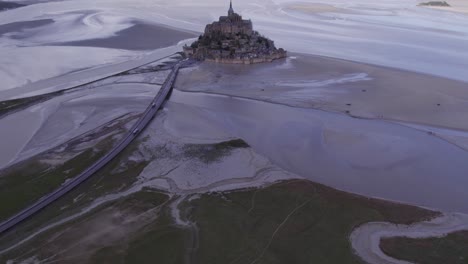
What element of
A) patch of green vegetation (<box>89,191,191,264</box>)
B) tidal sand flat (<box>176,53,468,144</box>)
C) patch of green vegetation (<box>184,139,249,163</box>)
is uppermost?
tidal sand flat (<box>176,53,468,144</box>)

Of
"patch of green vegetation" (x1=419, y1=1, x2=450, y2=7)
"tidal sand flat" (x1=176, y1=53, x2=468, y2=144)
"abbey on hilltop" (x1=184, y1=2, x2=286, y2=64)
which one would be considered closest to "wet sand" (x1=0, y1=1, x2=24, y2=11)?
"abbey on hilltop" (x1=184, y1=2, x2=286, y2=64)

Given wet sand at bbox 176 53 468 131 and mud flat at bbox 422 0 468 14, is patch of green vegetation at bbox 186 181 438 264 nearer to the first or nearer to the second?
wet sand at bbox 176 53 468 131

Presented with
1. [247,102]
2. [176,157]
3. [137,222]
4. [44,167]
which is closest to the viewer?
[137,222]

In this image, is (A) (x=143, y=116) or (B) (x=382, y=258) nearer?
(B) (x=382, y=258)

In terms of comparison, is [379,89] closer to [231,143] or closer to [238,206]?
[231,143]

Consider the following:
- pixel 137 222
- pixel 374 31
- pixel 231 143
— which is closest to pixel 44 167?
pixel 137 222

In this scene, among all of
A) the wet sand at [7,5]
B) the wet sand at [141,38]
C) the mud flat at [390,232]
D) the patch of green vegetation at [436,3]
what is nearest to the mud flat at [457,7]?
the patch of green vegetation at [436,3]

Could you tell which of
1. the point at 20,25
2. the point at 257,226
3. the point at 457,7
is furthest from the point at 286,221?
the point at 457,7
